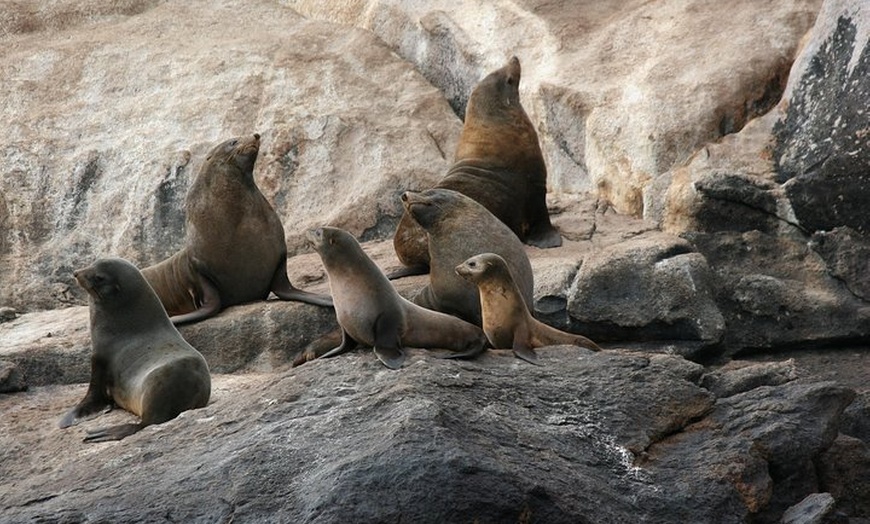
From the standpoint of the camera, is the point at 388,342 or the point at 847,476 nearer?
the point at 847,476

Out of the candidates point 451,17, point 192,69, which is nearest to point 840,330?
point 451,17

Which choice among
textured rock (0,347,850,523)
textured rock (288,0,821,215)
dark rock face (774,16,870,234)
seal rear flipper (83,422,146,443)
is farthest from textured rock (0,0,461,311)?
textured rock (0,347,850,523)

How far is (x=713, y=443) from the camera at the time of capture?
6.88 meters

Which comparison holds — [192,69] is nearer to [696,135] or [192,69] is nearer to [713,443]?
[696,135]

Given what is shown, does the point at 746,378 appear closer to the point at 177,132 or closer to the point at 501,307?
the point at 501,307

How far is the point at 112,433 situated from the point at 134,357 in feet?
2.37

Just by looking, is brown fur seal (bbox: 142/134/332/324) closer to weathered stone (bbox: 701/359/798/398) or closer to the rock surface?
the rock surface

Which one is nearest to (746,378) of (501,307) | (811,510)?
(501,307)

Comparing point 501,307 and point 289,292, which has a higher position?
point 501,307

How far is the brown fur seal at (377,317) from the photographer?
764 centimetres

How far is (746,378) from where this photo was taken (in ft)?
26.0

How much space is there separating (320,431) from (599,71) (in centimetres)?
665

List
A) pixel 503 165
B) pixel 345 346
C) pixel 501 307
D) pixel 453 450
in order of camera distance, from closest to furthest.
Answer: pixel 453 450
pixel 345 346
pixel 501 307
pixel 503 165

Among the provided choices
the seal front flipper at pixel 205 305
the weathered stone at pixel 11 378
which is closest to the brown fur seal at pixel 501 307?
the seal front flipper at pixel 205 305
